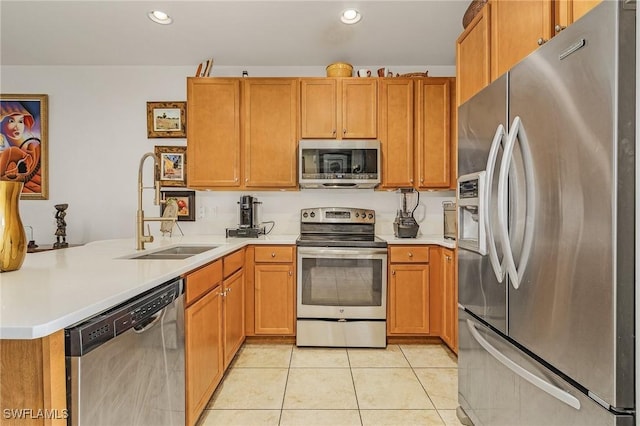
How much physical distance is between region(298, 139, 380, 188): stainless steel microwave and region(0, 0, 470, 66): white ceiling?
0.86m

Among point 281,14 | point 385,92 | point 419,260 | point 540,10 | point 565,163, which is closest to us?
point 565,163

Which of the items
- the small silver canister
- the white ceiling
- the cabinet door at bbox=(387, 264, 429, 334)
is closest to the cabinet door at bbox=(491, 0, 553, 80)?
the white ceiling

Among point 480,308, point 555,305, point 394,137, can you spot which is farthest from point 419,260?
point 555,305

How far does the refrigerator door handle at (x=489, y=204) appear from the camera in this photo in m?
1.25

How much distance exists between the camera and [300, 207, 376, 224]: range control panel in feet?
10.5

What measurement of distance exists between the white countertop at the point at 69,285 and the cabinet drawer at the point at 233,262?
329mm

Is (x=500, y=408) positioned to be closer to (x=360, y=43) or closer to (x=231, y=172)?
(x=231, y=172)

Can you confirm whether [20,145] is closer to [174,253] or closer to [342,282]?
[174,253]

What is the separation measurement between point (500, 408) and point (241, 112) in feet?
9.19

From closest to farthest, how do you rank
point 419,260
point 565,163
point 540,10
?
point 565,163
point 540,10
point 419,260

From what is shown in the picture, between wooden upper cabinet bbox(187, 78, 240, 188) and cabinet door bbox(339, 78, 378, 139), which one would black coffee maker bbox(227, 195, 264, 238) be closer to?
wooden upper cabinet bbox(187, 78, 240, 188)

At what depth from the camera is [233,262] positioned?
2.36m

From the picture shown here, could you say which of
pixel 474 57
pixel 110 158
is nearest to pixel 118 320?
pixel 474 57

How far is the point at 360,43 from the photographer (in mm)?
2855
